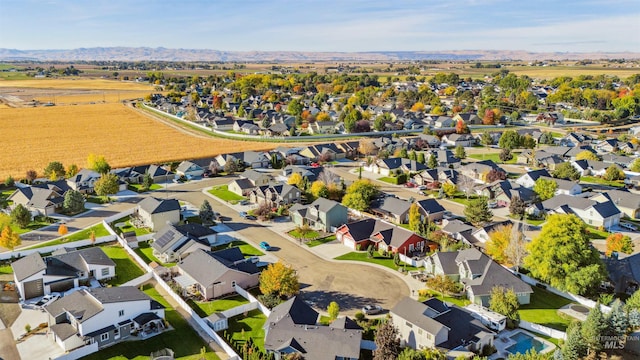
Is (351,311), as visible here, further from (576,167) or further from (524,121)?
(524,121)

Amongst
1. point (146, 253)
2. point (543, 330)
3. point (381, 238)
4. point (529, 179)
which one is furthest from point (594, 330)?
point (529, 179)

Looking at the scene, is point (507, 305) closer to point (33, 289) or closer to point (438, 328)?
point (438, 328)

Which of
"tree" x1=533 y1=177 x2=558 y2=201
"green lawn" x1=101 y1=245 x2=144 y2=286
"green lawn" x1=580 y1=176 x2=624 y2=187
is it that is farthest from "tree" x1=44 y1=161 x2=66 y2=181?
"green lawn" x1=580 y1=176 x2=624 y2=187

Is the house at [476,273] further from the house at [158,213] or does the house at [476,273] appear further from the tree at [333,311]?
the house at [158,213]

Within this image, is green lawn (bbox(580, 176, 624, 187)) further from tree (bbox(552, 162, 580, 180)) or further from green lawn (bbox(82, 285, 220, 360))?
green lawn (bbox(82, 285, 220, 360))

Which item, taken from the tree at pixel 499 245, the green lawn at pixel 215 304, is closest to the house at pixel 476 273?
the tree at pixel 499 245
